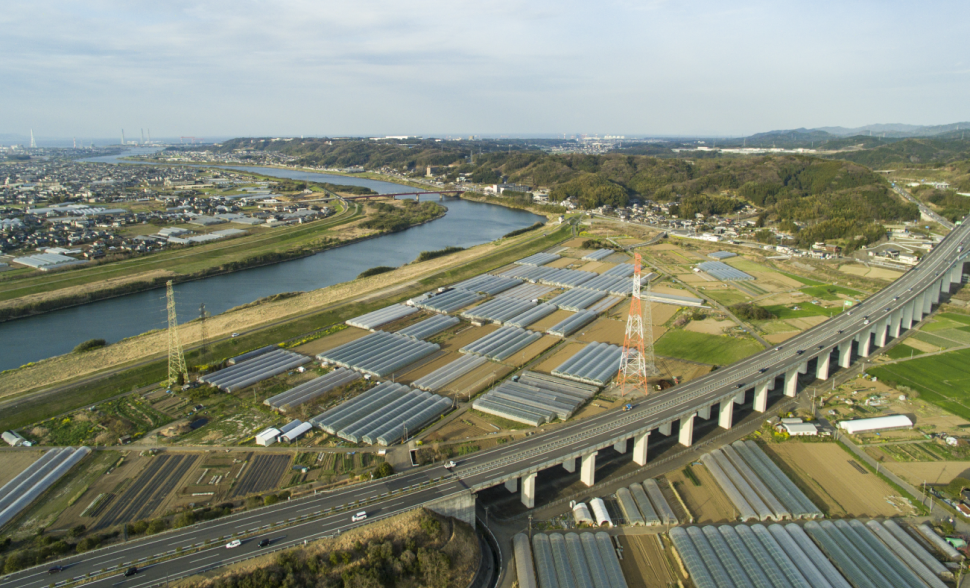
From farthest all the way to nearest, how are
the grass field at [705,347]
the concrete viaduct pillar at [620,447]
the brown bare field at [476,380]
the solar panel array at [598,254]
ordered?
the solar panel array at [598,254] → the grass field at [705,347] → the brown bare field at [476,380] → the concrete viaduct pillar at [620,447]

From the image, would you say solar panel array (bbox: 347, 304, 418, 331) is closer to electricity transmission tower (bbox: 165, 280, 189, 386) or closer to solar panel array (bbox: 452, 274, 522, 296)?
solar panel array (bbox: 452, 274, 522, 296)

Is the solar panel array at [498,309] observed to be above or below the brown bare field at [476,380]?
above

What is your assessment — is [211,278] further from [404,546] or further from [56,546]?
[404,546]

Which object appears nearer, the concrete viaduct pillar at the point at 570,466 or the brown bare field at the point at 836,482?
the brown bare field at the point at 836,482

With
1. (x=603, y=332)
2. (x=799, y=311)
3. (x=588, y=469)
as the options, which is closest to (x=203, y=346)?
(x=588, y=469)

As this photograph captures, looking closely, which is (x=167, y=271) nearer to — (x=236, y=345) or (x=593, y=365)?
(x=236, y=345)

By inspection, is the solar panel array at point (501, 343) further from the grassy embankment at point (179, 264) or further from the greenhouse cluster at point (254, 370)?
the grassy embankment at point (179, 264)

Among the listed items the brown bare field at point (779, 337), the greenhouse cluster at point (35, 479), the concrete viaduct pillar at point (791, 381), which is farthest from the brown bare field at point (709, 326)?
the greenhouse cluster at point (35, 479)
